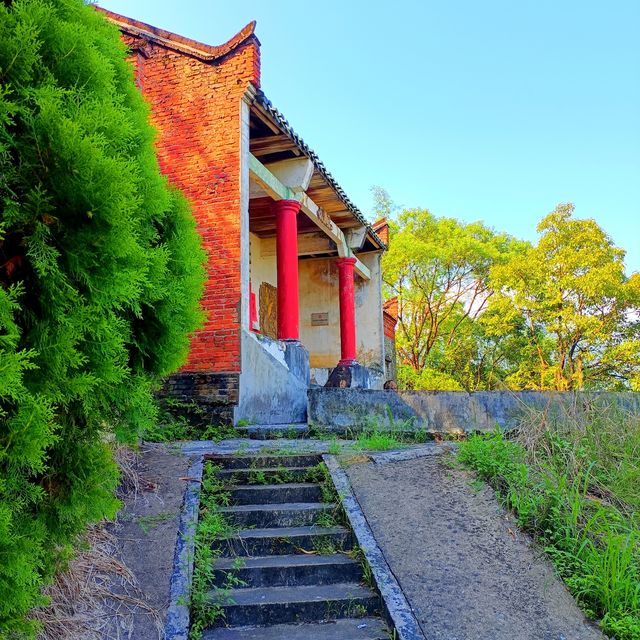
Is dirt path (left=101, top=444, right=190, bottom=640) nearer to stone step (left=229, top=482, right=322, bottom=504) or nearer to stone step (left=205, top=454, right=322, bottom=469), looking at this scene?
stone step (left=205, top=454, right=322, bottom=469)

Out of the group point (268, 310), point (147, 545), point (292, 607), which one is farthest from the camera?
point (268, 310)

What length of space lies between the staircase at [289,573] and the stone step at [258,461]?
284mm

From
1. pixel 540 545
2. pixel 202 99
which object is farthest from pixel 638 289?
pixel 540 545

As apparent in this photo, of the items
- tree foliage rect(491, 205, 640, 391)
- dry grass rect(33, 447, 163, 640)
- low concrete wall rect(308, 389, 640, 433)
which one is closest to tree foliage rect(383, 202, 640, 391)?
tree foliage rect(491, 205, 640, 391)

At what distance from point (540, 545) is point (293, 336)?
20.4ft

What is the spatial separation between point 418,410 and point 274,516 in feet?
9.20

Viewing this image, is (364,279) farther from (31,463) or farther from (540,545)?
(31,463)

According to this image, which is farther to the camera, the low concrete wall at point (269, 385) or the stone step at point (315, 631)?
the low concrete wall at point (269, 385)

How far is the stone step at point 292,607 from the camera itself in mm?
3307

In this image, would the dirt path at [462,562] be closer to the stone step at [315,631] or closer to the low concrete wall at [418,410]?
the stone step at [315,631]

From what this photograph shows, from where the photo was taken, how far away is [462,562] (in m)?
3.63

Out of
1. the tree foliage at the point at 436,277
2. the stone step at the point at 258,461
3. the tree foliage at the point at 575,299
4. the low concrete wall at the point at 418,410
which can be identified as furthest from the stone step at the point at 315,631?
the tree foliage at the point at 436,277

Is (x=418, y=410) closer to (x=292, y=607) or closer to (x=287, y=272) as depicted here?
(x=292, y=607)

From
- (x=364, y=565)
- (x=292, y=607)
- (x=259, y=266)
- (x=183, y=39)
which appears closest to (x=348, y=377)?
(x=259, y=266)
